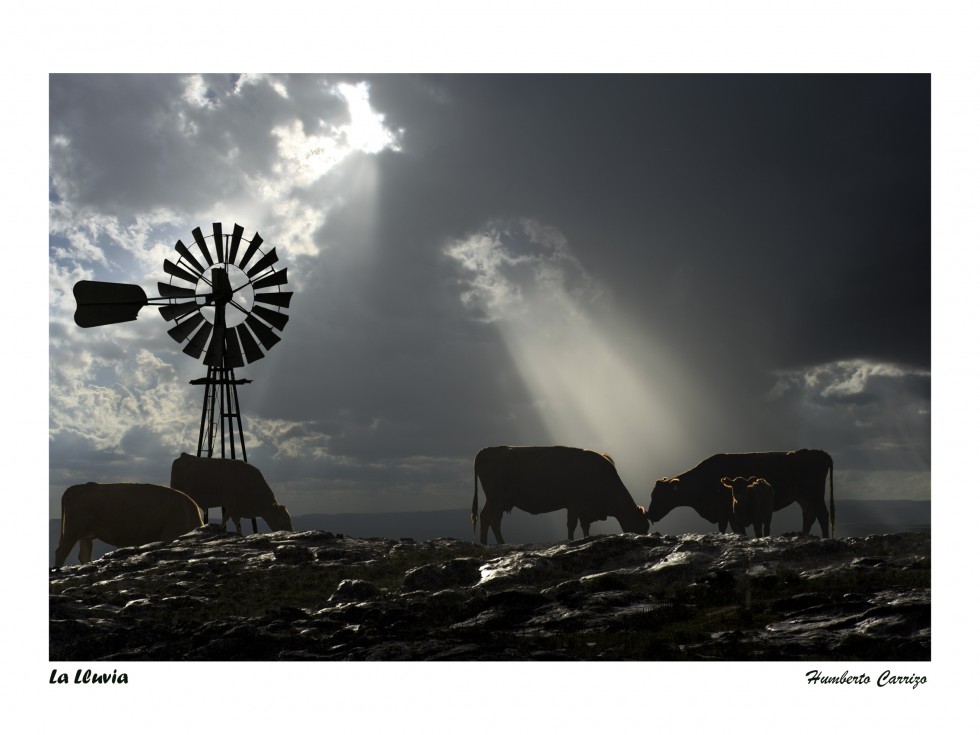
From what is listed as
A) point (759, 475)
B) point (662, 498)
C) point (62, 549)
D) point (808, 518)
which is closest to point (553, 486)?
point (662, 498)

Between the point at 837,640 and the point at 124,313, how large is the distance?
23320 millimetres

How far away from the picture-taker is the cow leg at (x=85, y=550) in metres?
23.7

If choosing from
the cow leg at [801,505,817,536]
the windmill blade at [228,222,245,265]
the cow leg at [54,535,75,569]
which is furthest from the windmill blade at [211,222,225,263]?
the cow leg at [801,505,817,536]

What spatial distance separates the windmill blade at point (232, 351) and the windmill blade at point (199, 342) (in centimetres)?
63

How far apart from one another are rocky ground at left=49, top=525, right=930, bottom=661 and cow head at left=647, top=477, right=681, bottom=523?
39.6 feet

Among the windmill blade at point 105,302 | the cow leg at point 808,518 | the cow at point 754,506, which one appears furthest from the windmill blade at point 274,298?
the cow leg at point 808,518

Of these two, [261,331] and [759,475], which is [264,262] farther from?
[759,475]

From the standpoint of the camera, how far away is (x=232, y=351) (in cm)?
2947

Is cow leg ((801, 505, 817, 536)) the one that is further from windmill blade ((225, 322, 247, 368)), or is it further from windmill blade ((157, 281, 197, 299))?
windmill blade ((157, 281, 197, 299))

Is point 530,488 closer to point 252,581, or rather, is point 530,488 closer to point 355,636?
point 252,581

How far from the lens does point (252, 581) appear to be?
1748 cm

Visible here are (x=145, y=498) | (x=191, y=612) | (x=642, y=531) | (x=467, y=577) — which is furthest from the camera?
(x=642, y=531)

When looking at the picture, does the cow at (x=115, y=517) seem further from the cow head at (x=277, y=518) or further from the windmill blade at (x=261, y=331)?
the windmill blade at (x=261, y=331)
